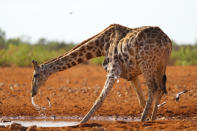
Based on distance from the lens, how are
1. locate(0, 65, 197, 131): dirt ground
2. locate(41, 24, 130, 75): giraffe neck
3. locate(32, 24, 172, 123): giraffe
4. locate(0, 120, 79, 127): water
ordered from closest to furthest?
locate(0, 65, 197, 131): dirt ground < locate(32, 24, 172, 123): giraffe < locate(0, 120, 79, 127): water < locate(41, 24, 130, 75): giraffe neck

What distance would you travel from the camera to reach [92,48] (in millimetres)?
10164

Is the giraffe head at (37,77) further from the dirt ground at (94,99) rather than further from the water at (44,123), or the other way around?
the dirt ground at (94,99)

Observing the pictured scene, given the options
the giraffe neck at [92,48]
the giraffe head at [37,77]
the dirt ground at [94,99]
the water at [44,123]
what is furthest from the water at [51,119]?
the giraffe neck at [92,48]

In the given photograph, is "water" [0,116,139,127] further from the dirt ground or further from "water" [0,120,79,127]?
the dirt ground

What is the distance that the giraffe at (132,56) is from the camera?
9336 millimetres

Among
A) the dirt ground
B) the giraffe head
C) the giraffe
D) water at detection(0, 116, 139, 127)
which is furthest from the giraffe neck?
the dirt ground

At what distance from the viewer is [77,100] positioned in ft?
44.0

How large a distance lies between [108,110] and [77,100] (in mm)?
1905

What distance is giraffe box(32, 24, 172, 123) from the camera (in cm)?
934

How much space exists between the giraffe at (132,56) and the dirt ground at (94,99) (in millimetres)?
705

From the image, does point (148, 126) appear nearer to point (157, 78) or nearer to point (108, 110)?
point (157, 78)

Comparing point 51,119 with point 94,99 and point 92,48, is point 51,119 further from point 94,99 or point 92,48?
point 94,99

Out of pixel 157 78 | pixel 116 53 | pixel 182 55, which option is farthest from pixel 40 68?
pixel 182 55

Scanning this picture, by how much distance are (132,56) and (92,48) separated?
3.63 ft
